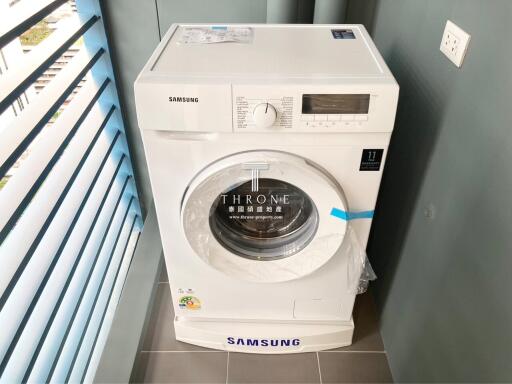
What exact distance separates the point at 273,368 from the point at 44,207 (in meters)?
1.05

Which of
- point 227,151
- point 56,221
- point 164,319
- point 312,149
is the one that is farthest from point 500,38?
point 164,319

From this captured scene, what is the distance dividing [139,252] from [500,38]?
169 centimetres

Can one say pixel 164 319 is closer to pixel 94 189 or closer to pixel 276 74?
pixel 94 189

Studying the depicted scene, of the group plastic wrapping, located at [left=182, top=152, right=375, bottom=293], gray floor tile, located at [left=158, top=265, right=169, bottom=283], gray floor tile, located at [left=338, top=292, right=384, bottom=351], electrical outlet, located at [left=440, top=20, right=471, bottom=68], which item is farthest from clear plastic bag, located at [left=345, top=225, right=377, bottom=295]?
gray floor tile, located at [left=158, top=265, right=169, bottom=283]

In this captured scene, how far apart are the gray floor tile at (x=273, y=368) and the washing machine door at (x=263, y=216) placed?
0.44m

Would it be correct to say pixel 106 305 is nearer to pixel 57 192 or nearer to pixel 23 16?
pixel 57 192

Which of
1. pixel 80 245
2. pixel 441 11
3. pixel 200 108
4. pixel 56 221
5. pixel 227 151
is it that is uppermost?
pixel 441 11

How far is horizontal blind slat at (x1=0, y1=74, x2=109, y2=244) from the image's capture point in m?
1.17

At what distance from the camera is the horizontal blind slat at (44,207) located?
118cm

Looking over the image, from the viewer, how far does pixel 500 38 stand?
1011mm

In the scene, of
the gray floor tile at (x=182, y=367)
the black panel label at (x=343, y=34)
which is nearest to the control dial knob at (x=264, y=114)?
the black panel label at (x=343, y=34)

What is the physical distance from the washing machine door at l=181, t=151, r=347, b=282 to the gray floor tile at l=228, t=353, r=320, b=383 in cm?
44

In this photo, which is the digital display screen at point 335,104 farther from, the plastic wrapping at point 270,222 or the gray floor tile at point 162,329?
the gray floor tile at point 162,329

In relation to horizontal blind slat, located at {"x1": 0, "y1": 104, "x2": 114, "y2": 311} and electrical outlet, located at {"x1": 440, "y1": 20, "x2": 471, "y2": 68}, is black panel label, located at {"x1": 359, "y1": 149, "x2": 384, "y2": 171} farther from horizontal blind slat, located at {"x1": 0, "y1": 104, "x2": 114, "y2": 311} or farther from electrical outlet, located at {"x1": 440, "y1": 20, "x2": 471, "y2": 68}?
horizontal blind slat, located at {"x1": 0, "y1": 104, "x2": 114, "y2": 311}
